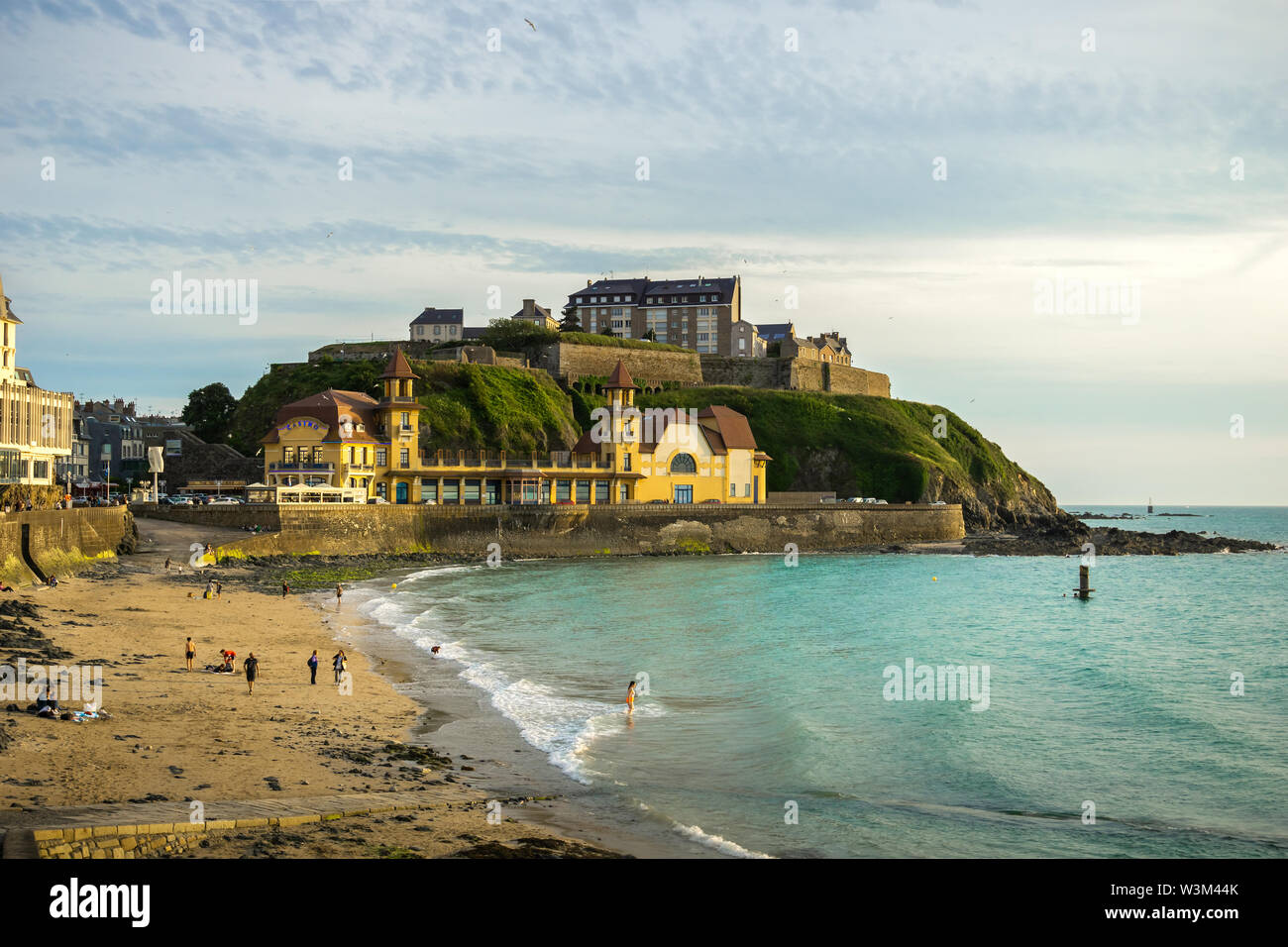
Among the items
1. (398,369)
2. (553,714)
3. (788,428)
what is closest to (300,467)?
(398,369)

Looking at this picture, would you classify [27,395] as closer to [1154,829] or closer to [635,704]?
[635,704]

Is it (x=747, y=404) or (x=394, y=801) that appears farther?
(x=747, y=404)

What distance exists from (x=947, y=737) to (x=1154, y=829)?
242 inches

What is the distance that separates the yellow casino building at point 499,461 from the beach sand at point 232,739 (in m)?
34.3

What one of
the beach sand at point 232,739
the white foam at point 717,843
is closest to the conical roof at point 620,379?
the beach sand at point 232,739

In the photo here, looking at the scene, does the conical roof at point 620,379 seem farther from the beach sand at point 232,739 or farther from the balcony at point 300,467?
the beach sand at point 232,739

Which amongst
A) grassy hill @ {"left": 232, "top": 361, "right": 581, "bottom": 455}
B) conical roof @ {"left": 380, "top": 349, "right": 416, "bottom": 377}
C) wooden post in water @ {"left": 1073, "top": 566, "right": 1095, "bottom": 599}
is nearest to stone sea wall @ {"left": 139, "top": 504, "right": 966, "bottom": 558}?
conical roof @ {"left": 380, "top": 349, "right": 416, "bottom": 377}

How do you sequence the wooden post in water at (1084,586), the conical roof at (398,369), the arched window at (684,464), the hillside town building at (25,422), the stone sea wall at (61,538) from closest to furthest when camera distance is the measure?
1. the stone sea wall at (61,538)
2. the hillside town building at (25,422)
3. the wooden post in water at (1084,586)
4. the conical roof at (398,369)
5. the arched window at (684,464)

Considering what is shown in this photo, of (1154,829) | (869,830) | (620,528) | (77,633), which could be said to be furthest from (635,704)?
(620,528)

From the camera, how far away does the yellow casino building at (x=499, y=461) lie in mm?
69750

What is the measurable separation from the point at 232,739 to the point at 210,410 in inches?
3120

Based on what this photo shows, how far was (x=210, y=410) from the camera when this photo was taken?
90.9 metres

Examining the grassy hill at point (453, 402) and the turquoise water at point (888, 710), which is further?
the grassy hill at point (453, 402)

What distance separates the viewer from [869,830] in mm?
16438
